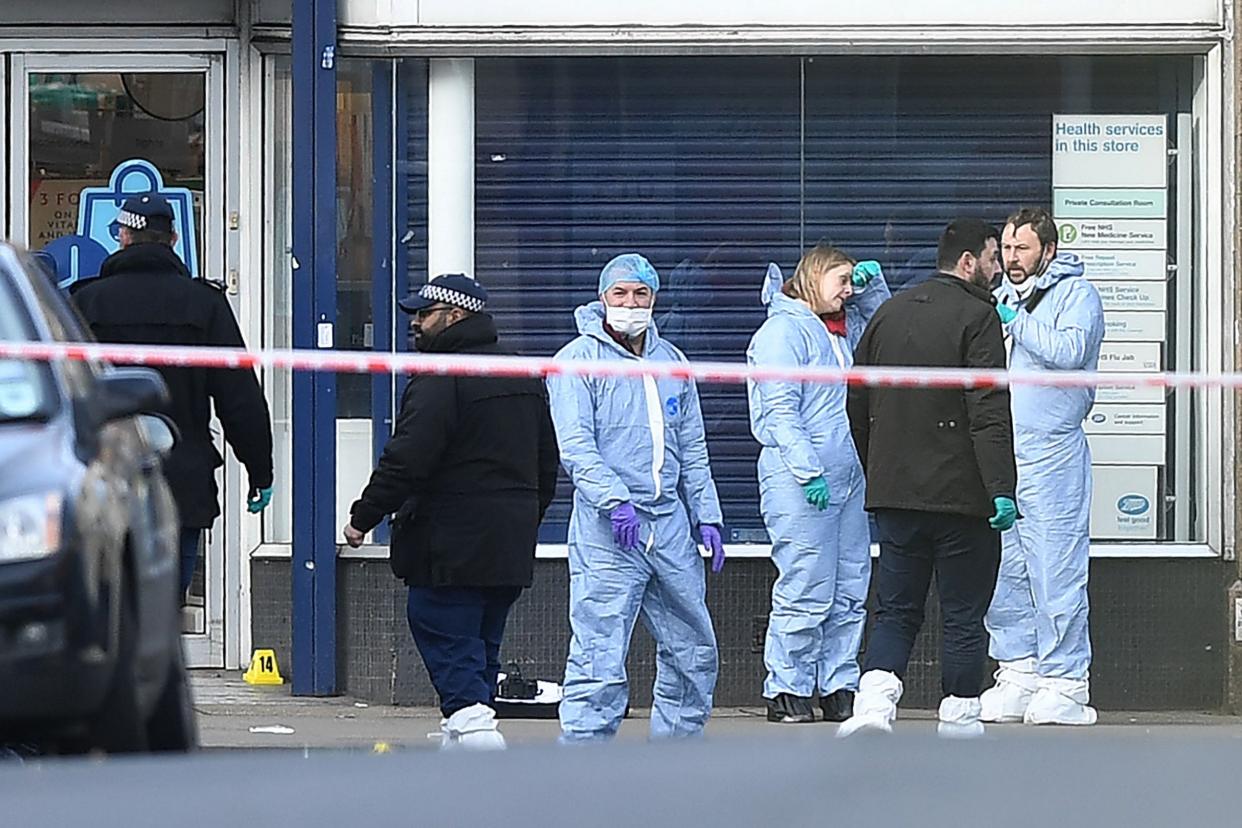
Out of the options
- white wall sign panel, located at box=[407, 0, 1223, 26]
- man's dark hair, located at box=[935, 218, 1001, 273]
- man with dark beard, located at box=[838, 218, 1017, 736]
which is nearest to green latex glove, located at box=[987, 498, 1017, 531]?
man with dark beard, located at box=[838, 218, 1017, 736]

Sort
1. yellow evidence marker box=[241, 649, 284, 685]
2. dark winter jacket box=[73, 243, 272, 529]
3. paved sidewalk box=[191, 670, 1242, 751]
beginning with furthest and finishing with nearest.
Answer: yellow evidence marker box=[241, 649, 284, 685]
paved sidewalk box=[191, 670, 1242, 751]
dark winter jacket box=[73, 243, 272, 529]

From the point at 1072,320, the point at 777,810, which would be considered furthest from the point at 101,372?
the point at 1072,320

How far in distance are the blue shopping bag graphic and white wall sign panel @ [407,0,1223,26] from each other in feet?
4.04

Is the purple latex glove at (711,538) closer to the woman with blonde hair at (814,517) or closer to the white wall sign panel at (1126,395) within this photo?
the woman with blonde hair at (814,517)

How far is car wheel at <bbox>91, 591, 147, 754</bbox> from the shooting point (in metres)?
4.88

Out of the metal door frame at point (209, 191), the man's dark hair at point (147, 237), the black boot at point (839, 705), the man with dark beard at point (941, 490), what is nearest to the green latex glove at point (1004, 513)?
the man with dark beard at point (941, 490)

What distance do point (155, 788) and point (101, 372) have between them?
82.4 inches

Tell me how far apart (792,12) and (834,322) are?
1459 millimetres

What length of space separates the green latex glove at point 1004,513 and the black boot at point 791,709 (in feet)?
5.05

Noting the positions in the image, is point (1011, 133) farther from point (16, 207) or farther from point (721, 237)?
point (16, 207)

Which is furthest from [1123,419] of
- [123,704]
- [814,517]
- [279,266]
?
[123,704]

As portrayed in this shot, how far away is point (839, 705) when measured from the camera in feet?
29.2

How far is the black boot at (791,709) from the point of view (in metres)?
8.84

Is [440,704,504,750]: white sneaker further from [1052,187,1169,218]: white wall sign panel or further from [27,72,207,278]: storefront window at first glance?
[1052,187,1169,218]: white wall sign panel
